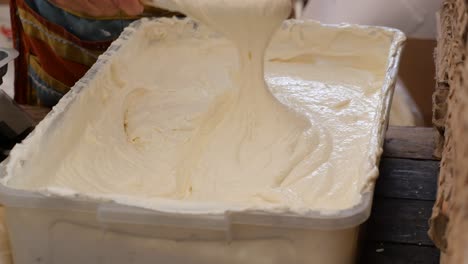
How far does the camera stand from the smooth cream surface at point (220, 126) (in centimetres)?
128

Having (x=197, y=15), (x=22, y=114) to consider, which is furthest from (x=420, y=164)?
(x=22, y=114)

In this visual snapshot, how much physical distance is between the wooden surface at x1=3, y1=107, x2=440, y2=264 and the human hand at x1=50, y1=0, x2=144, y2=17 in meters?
0.34

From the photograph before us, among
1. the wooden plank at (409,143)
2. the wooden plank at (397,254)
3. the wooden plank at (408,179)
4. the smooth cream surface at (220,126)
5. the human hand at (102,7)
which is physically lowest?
the wooden plank at (397,254)

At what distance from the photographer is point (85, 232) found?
3.73 feet

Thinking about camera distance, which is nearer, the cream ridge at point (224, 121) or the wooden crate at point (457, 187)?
the wooden crate at point (457, 187)

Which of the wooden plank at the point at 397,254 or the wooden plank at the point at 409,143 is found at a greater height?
the wooden plank at the point at 409,143

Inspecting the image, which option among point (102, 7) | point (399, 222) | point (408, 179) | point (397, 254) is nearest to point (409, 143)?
point (408, 179)

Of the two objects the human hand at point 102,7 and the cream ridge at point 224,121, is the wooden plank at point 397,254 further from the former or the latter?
the human hand at point 102,7

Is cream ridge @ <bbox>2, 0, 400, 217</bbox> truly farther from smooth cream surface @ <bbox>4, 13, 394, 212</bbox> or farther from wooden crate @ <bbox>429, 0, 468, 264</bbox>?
wooden crate @ <bbox>429, 0, 468, 264</bbox>

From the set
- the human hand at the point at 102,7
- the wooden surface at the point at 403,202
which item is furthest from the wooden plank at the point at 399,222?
the human hand at the point at 102,7

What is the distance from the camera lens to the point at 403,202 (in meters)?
1.47

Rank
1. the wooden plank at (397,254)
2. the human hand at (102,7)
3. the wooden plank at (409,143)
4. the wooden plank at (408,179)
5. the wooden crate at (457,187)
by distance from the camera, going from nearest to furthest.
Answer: the wooden crate at (457,187) → the wooden plank at (397,254) → the wooden plank at (408,179) → the wooden plank at (409,143) → the human hand at (102,7)

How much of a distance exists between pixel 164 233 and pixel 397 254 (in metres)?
0.46

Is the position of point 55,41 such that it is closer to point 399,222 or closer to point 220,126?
point 220,126
